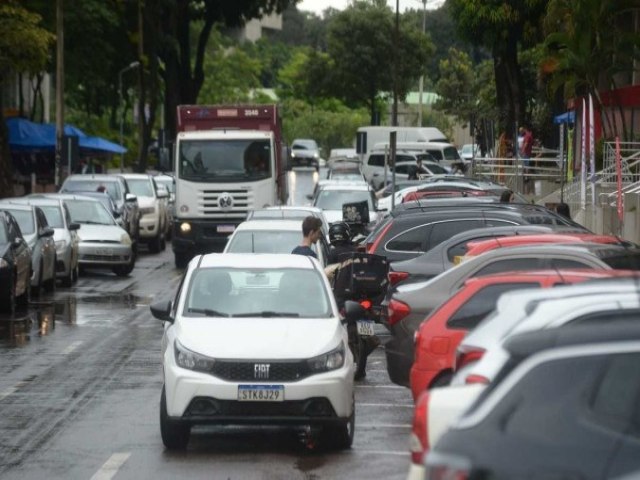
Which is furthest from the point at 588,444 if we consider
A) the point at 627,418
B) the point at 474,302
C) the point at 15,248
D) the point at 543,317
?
the point at 15,248

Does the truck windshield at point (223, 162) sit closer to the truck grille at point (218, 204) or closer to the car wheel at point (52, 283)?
the truck grille at point (218, 204)

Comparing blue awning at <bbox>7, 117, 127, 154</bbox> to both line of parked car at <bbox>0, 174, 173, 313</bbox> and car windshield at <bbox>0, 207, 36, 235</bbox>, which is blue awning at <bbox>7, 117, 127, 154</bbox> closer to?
line of parked car at <bbox>0, 174, 173, 313</bbox>

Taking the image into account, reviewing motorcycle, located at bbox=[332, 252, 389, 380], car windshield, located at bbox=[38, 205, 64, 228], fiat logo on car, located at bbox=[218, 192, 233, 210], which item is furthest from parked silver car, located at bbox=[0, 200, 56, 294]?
motorcycle, located at bbox=[332, 252, 389, 380]

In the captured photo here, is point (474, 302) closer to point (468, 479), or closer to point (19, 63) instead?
point (468, 479)

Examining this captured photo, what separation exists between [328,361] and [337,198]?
23768 mm

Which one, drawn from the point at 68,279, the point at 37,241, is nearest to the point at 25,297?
the point at 37,241

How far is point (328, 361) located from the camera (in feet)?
39.2

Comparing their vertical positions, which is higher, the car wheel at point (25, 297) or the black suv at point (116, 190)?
the black suv at point (116, 190)

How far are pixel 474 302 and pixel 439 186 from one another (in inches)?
764

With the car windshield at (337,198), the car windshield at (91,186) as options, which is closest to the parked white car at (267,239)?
the car windshield at (337,198)

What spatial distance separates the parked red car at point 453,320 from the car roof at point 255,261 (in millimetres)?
2095

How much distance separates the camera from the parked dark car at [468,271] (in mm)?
13477

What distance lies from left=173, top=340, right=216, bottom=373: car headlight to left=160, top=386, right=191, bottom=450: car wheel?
327 mm

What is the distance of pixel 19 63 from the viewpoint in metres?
39.1
